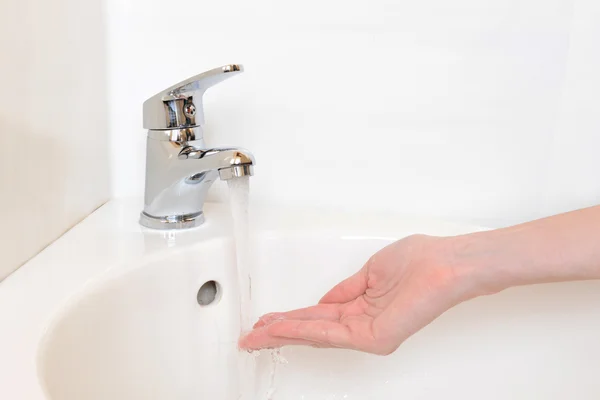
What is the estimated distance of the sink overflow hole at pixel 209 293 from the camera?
63 centimetres

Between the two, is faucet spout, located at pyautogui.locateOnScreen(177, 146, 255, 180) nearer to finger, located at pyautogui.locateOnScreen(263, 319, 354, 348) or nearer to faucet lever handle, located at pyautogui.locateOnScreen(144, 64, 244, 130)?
faucet lever handle, located at pyautogui.locateOnScreen(144, 64, 244, 130)

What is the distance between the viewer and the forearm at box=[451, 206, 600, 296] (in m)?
0.49

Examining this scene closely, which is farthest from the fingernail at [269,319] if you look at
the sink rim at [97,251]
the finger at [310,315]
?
the sink rim at [97,251]

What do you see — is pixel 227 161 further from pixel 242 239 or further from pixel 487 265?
pixel 487 265

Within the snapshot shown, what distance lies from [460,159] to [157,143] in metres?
0.37

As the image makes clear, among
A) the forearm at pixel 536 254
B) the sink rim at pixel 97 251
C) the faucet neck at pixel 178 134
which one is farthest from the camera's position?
the faucet neck at pixel 178 134

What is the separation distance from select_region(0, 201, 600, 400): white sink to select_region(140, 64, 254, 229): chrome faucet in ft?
0.10

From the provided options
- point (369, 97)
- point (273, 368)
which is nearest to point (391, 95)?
point (369, 97)

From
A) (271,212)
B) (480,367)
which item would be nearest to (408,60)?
(271,212)

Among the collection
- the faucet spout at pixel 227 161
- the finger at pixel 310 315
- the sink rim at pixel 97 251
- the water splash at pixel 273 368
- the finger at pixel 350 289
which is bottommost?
the water splash at pixel 273 368

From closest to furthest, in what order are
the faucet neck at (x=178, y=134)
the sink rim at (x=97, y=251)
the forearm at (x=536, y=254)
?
the sink rim at (x=97, y=251) < the forearm at (x=536, y=254) < the faucet neck at (x=178, y=134)

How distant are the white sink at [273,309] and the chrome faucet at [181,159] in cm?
3

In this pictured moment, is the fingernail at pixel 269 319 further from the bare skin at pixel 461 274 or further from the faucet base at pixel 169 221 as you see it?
the faucet base at pixel 169 221

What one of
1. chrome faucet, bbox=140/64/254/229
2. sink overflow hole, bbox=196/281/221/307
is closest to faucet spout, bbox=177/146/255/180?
chrome faucet, bbox=140/64/254/229
